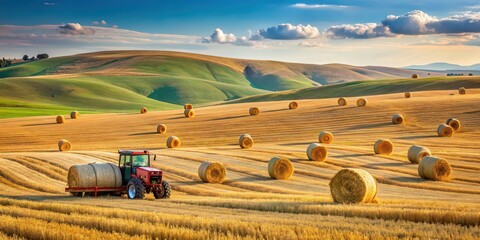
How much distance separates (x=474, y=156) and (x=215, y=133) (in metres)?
21.0

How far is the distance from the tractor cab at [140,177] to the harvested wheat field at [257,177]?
16.7 inches

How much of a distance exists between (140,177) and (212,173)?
19.0 feet

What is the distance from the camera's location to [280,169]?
2797 cm

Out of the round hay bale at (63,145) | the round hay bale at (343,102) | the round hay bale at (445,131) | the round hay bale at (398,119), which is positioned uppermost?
the round hay bale at (343,102)

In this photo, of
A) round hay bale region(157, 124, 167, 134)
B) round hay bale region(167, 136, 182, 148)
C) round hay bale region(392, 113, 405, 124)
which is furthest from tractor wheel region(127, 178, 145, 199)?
round hay bale region(392, 113, 405, 124)

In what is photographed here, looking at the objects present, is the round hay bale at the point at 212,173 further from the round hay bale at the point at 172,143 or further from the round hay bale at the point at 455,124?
the round hay bale at the point at 455,124

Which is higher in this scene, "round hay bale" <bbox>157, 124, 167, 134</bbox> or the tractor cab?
the tractor cab

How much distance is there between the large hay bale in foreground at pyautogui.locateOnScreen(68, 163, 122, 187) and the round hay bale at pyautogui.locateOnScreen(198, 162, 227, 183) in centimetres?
544

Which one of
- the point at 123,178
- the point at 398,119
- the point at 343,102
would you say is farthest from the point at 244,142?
the point at 343,102

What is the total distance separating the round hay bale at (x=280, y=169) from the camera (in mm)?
27812

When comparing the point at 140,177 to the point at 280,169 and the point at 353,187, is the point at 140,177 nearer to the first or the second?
the point at 353,187

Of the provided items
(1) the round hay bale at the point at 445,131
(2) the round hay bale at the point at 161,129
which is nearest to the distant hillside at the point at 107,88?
(2) the round hay bale at the point at 161,129

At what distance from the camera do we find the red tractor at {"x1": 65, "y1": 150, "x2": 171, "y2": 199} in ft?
68.1

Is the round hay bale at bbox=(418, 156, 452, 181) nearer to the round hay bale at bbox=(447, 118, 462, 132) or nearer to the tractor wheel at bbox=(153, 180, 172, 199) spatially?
the tractor wheel at bbox=(153, 180, 172, 199)
